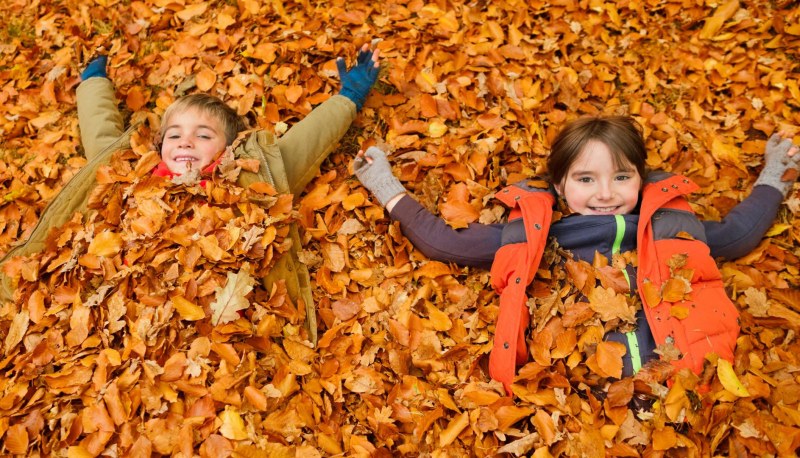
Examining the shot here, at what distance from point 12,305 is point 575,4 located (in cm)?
356

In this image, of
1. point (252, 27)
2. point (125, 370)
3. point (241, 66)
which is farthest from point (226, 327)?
point (252, 27)

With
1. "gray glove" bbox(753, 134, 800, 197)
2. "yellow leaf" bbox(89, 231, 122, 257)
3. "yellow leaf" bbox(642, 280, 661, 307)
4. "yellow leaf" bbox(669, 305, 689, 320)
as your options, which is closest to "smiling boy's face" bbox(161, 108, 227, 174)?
"yellow leaf" bbox(89, 231, 122, 257)

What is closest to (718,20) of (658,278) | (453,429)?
(658,278)

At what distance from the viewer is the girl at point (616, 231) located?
2.33m

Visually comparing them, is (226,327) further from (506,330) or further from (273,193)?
(506,330)

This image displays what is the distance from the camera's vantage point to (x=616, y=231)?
2539 millimetres

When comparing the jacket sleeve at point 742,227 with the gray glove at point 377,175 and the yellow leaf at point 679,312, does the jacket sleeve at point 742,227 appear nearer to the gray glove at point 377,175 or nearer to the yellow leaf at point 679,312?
the yellow leaf at point 679,312

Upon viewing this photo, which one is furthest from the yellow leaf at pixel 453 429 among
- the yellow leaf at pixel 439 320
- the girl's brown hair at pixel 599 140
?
the girl's brown hair at pixel 599 140

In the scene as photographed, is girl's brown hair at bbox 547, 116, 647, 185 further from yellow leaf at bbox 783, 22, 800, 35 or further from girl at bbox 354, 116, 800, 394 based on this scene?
yellow leaf at bbox 783, 22, 800, 35

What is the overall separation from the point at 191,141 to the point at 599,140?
1.99 m

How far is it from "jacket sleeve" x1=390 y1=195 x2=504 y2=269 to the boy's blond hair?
97cm

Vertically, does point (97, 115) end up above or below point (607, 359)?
above

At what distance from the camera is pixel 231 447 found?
6.66 feet

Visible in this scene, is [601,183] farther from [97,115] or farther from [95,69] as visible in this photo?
[95,69]
